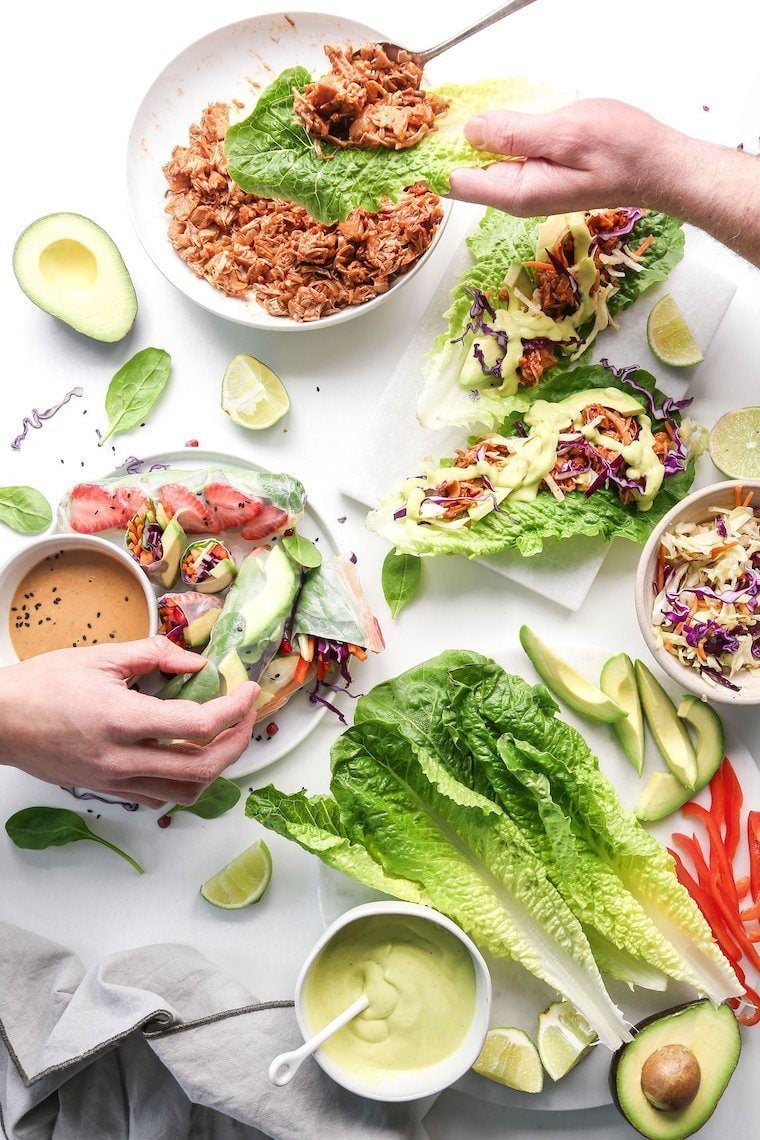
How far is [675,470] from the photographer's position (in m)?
2.33

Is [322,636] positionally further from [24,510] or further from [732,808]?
[732,808]

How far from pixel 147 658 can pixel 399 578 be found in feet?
2.26

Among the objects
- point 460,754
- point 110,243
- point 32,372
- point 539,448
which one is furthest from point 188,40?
point 460,754

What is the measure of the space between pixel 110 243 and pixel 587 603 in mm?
1498

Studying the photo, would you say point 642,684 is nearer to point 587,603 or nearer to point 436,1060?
point 587,603

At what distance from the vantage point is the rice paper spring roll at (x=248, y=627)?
2.25m

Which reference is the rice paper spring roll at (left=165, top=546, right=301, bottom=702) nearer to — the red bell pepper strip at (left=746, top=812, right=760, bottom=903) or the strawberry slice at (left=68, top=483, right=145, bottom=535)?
the strawberry slice at (left=68, top=483, right=145, bottom=535)

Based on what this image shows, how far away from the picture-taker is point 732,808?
2.30 m

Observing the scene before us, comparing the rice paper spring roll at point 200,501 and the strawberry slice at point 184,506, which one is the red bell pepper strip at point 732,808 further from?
the strawberry slice at point 184,506

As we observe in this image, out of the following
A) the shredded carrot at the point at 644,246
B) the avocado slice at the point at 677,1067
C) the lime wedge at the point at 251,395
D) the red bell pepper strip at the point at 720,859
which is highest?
the shredded carrot at the point at 644,246

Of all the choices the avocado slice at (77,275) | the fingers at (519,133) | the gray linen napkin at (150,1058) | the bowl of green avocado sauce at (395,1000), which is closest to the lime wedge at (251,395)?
the avocado slice at (77,275)

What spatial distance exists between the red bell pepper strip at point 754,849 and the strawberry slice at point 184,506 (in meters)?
1.44

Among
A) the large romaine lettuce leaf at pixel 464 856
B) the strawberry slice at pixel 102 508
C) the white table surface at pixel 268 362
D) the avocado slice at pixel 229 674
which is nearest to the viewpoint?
the large romaine lettuce leaf at pixel 464 856

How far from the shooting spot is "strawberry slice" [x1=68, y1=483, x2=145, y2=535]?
2.34m
